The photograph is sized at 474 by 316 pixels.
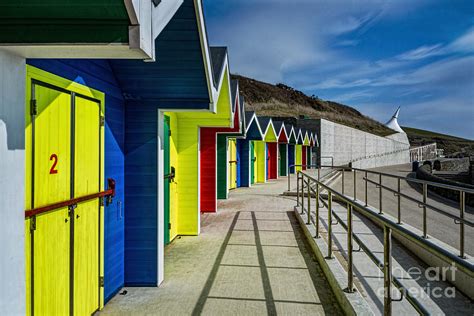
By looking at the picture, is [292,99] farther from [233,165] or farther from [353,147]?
[233,165]

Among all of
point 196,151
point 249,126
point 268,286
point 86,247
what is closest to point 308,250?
point 268,286

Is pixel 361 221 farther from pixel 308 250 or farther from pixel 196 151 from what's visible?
pixel 196 151

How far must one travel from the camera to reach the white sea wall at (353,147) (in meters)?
34.3

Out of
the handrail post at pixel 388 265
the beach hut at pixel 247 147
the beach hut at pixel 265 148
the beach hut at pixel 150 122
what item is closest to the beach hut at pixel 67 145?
the beach hut at pixel 150 122

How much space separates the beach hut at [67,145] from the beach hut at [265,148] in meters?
14.3

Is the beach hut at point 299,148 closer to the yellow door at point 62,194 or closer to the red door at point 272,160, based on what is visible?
the red door at point 272,160

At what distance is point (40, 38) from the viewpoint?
→ 215 centimetres

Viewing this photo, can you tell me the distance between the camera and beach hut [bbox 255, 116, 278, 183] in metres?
19.0

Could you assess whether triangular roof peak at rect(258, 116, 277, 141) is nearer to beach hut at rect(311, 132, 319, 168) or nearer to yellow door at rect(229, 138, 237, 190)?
yellow door at rect(229, 138, 237, 190)

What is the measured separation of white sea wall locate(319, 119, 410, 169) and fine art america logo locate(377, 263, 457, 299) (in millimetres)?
27422

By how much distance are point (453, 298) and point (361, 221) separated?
4219mm

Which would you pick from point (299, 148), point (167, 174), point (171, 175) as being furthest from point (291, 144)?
point (167, 174)

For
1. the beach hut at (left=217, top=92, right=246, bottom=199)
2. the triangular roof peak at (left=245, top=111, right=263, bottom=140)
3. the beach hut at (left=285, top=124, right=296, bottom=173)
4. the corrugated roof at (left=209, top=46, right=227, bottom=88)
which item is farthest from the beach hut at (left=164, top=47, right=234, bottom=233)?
the beach hut at (left=285, top=124, right=296, bottom=173)

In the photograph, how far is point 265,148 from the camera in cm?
1980
